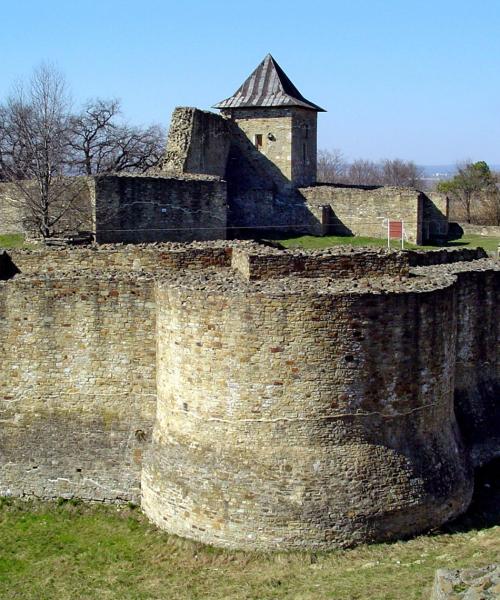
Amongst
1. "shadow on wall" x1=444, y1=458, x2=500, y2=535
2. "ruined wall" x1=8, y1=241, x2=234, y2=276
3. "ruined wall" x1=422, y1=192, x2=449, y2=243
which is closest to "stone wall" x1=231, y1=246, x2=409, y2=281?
"ruined wall" x1=8, y1=241, x2=234, y2=276

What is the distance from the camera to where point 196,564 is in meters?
14.2

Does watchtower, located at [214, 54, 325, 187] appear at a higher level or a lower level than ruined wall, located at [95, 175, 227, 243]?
higher

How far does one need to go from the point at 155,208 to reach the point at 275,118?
12971mm

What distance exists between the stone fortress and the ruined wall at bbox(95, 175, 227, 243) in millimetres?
10200

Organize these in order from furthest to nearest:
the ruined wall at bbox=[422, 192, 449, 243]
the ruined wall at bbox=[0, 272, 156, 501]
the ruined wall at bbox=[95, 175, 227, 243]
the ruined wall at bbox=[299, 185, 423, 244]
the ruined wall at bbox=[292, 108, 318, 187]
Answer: the ruined wall at bbox=[292, 108, 318, 187] < the ruined wall at bbox=[422, 192, 449, 243] < the ruined wall at bbox=[299, 185, 423, 244] < the ruined wall at bbox=[95, 175, 227, 243] < the ruined wall at bbox=[0, 272, 156, 501]

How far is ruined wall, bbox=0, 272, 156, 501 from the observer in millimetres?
16125

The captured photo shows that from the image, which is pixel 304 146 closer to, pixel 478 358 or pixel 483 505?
pixel 478 358

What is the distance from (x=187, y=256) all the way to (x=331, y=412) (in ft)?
16.8

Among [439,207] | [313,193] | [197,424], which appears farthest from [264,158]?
[197,424]

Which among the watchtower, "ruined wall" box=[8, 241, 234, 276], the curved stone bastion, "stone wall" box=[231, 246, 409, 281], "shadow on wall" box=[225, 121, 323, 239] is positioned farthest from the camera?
the watchtower

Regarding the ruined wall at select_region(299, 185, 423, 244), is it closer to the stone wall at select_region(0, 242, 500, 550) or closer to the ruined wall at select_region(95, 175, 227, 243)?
Answer: the ruined wall at select_region(95, 175, 227, 243)

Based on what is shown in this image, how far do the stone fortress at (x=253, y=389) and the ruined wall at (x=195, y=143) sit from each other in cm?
1722

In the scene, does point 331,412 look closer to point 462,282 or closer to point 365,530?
point 365,530

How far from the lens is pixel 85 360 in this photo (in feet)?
53.5
